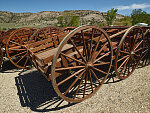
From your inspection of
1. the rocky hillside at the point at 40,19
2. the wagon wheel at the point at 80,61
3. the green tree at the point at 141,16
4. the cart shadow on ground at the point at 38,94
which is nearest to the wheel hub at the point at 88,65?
the wagon wheel at the point at 80,61

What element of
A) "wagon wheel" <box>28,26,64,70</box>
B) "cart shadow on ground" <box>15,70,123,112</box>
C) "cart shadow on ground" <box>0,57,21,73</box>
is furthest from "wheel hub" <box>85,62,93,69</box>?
"cart shadow on ground" <box>0,57,21,73</box>

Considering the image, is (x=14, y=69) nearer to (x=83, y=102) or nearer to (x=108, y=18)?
(x=83, y=102)

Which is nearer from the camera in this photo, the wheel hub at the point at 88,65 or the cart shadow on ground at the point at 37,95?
the wheel hub at the point at 88,65

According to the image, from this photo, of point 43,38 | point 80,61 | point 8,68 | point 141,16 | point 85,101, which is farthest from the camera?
point 141,16

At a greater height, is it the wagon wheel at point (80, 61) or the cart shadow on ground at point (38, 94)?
the wagon wheel at point (80, 61)

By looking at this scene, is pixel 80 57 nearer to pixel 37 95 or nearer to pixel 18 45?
Answer: pixel 37 95

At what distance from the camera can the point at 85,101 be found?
113 inches

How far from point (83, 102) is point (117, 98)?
903 mm

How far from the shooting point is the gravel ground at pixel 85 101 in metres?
2.62

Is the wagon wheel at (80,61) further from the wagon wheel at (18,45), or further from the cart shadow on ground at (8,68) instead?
the cart shadow on ground at (8,68)

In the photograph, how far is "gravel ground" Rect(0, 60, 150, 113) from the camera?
103 inches

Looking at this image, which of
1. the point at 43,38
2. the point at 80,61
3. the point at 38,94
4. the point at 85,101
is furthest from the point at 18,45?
the point at 85,101

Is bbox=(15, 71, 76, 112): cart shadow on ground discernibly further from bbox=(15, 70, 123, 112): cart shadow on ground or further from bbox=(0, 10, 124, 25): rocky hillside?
bbox=(0, 10, 124, 25): rocky hillside

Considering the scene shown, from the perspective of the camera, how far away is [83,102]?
284 cm
